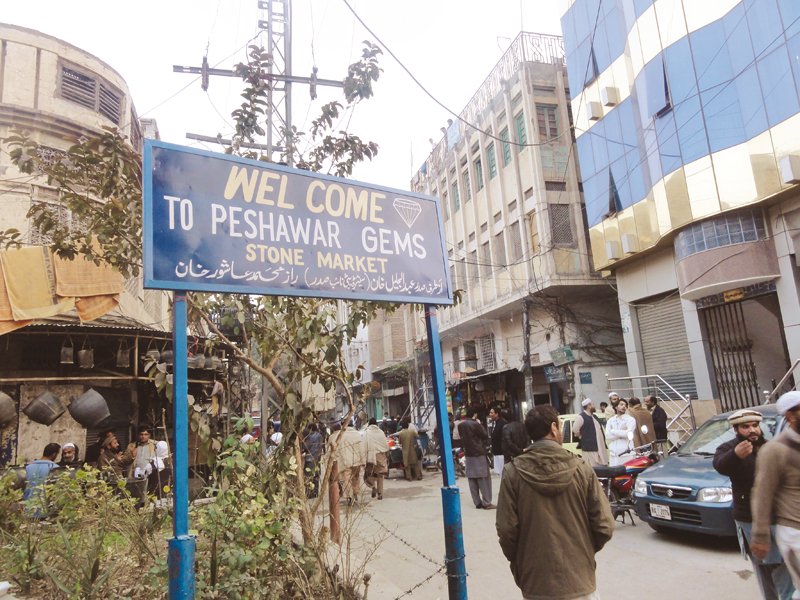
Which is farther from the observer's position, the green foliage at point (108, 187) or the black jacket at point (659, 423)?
the black jacket at point (659, 423)

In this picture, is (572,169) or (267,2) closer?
(267,2)

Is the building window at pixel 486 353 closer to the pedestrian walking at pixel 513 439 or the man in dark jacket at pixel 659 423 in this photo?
the man in dark jacket at pixel 659 423

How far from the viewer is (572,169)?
21.1m

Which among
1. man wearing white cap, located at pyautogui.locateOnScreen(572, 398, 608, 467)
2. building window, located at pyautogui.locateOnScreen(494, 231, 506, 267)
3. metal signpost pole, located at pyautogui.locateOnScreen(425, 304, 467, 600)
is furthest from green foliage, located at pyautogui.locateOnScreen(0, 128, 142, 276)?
building window, located at pyautogui.locateOnScreen(494, 231, 506, 267)

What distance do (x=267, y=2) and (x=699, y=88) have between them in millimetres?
10843

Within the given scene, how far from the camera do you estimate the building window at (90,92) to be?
13.4m

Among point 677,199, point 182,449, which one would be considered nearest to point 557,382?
point 677,199

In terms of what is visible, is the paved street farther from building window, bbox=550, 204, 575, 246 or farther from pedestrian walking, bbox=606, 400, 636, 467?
building window, bbox=550, 204, 575, 246

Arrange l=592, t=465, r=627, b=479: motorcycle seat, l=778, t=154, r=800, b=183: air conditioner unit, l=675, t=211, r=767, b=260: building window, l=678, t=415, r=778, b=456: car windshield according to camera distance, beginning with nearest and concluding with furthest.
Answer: l=678, t=415, r=778, b=456: car windshield → l=592, t=465, r=627, b=479: motorcycle seat → l=778, t=154, r=800, b=183: air conditioner unit → l=675, t=211, r=767, b=260: building window

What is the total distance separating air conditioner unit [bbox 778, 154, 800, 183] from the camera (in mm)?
12234

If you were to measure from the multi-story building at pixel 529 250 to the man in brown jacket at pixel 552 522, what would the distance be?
1651 cm

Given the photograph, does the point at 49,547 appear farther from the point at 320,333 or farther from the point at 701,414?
the point at 701,414

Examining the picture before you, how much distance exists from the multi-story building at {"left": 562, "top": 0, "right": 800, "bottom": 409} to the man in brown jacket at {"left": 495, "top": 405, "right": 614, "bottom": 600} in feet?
40.8

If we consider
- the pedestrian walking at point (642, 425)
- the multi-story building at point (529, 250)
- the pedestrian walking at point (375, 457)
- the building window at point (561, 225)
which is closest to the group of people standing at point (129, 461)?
the pedestrian walking at point (375, 457)
